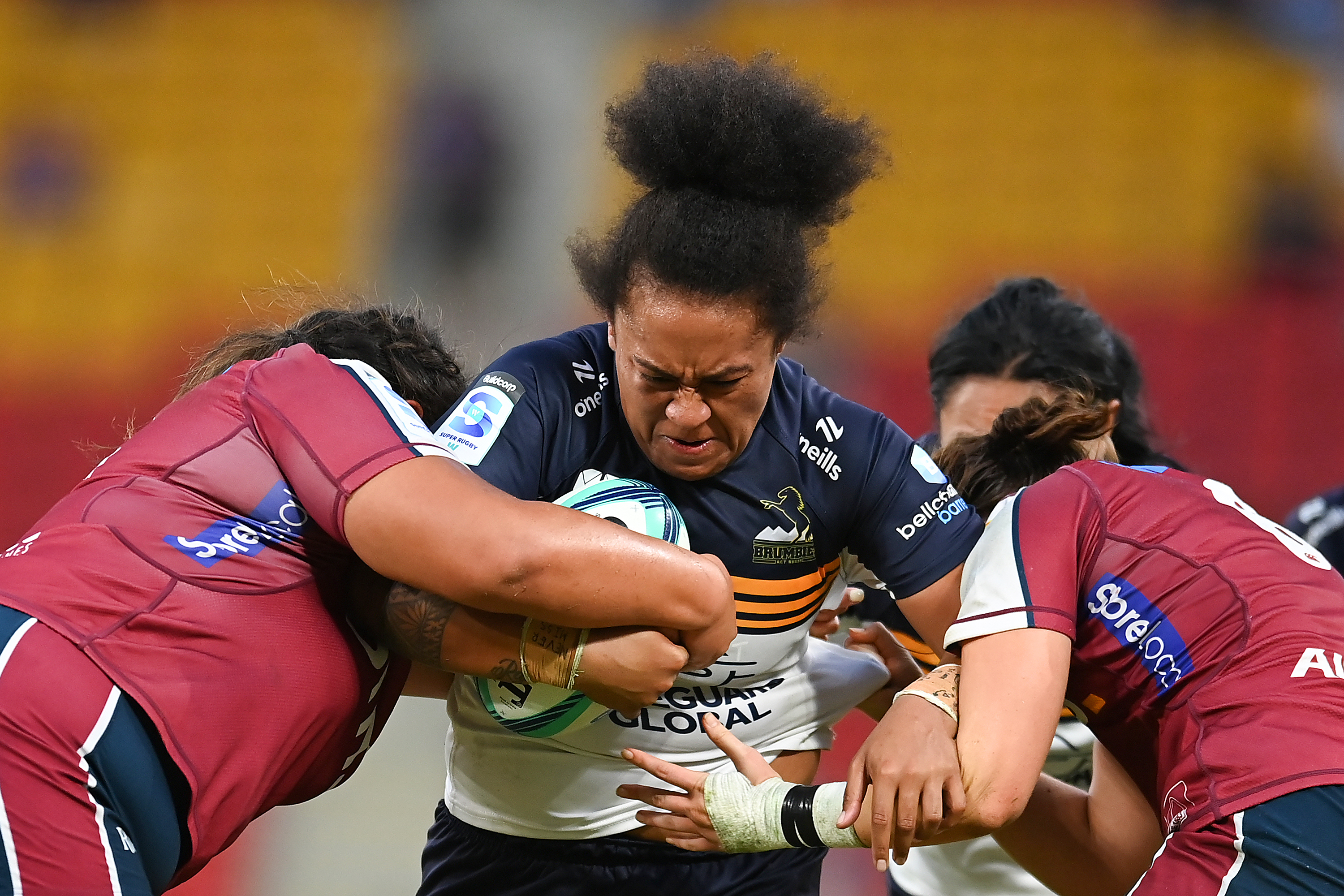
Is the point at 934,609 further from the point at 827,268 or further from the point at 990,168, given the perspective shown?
the point at 990,168

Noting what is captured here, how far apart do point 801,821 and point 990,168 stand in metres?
6.67

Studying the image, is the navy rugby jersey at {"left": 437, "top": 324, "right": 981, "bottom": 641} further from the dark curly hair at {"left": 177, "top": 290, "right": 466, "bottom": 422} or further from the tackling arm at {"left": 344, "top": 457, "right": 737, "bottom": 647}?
the tackling arm at {"left": 344, "top": 457, "right": 737, "bottom": 647}

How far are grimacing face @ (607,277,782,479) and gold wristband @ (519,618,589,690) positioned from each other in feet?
1.37

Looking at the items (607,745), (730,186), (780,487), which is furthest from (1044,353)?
(607,745)

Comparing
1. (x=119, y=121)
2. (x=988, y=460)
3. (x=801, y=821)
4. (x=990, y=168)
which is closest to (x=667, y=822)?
(x=801, y=821)

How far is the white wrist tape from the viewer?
6.78ft

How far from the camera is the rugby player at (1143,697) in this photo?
1.92 meters

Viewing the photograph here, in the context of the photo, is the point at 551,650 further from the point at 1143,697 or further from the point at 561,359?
the point at 1143,697

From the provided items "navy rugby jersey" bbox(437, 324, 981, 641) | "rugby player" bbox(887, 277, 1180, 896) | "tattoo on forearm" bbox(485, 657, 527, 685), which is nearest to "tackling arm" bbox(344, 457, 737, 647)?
"tattoo on forearm" bbox(485, 657, 527, 685)

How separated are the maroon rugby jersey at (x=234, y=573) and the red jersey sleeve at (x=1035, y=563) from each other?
848mm

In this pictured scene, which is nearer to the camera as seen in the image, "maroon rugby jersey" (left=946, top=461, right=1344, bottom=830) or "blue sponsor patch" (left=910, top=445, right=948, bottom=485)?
"maroon rugby jersey" (left=946, top=461, right=1344, bottom=830)

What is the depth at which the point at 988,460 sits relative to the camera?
2.69 metres

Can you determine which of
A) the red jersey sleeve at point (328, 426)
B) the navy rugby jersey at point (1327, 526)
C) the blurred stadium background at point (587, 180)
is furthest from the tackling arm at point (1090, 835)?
the blurred stadium background at point (587, 180)

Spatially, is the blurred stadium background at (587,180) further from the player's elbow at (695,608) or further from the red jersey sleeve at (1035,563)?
the player's elbow at (695,608)
